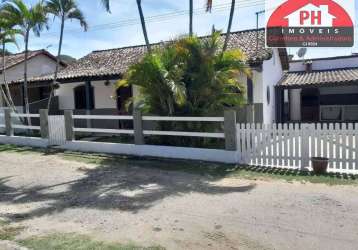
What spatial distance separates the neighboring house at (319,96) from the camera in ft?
65.4

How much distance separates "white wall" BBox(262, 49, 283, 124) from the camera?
51.0 ft

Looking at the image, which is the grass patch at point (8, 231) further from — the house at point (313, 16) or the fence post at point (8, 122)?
the house at point (313, 16)

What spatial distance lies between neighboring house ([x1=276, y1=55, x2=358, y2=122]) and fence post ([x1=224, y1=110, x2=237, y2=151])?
35.1 feet

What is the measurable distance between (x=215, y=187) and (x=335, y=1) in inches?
484

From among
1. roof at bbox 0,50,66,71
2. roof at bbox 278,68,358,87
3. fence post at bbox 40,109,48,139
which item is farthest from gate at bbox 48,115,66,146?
roof at bbox 0,50,66,71

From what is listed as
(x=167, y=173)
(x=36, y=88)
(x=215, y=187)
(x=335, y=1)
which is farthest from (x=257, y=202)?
(x=36, y=88)

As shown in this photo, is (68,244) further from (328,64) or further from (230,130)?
(328,64)

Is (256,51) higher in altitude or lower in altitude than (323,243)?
higher

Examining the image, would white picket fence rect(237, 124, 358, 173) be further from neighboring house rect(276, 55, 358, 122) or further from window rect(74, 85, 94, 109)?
window rect(74, 85, 94, 109)

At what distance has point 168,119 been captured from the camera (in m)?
10.6

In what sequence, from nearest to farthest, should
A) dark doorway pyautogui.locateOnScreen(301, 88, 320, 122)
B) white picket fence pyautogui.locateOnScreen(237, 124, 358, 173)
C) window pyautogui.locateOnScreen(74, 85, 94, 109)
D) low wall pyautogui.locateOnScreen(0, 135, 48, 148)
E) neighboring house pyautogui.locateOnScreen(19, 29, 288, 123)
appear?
white picket fence pyautogui.locateOnScreen(237, 124, 358, 173), low wall pyautogui.locateOnScreen(0, 135, 48, 148), neighboring house pyautogui.locateOnScreen(19, 29, 288, 123), window pyautogui.locateOnScreen(74, 85, 94, 109), dark doorway pyautogui.locateOnScreen(301, 88, 320, 122)

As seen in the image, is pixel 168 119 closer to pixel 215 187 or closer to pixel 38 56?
pixel 215 187

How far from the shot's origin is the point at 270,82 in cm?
1759

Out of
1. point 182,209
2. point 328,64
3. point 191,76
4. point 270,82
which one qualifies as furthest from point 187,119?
point 328,64
